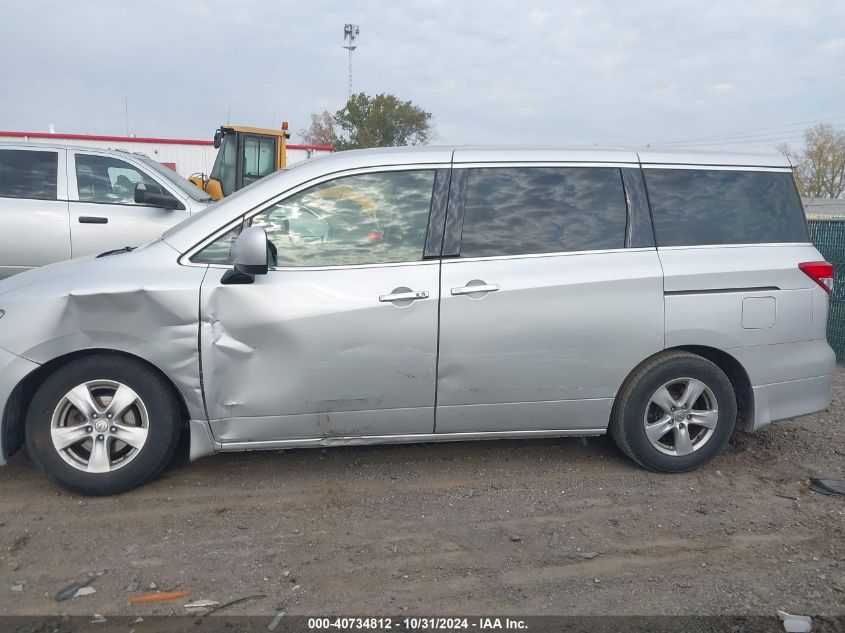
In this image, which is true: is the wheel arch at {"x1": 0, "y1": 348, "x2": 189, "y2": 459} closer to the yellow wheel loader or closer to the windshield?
the windshield

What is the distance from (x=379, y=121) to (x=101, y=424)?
4061cm

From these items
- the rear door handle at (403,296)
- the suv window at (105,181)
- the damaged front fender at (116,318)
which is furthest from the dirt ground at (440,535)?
the suv window at (105,181)

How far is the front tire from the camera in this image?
3.47 m

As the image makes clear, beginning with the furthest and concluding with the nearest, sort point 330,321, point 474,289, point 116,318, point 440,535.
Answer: point 474,289, point 330,321, point 116,318, point 440,535

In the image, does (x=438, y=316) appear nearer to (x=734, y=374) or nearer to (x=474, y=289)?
(x=474, y=289)

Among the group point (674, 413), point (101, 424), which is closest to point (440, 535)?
point (674, 413)

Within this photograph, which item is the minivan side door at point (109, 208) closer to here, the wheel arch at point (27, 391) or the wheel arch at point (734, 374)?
the wheel arch at point (27, 391)

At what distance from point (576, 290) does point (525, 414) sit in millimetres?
767

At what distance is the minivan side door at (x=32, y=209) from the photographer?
6457mm

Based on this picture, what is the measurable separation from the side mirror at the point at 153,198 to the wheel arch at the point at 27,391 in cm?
338

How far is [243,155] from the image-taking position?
13.4 metres

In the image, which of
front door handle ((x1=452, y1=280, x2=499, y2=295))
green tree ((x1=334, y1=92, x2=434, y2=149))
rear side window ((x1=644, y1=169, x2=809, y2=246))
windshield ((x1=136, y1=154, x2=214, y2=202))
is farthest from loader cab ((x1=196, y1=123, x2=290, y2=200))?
green tree ((x1=334, y1=92, x2=434, y2=149))

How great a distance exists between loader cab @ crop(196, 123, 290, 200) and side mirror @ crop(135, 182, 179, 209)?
6316 millimetres

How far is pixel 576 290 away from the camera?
3.80 m
